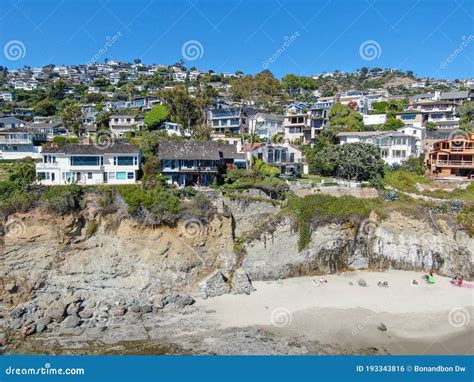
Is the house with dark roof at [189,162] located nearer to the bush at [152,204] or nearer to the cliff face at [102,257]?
the bush at [152,204]

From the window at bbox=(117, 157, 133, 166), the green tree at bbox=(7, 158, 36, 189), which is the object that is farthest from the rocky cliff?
the window at bbox=(117, 157, 133, 166)

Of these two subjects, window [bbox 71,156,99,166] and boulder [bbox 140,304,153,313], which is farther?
window [bbox 71,156,99,166]

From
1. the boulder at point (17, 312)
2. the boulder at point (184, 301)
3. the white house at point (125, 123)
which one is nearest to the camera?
the boulder at point (17, 312)

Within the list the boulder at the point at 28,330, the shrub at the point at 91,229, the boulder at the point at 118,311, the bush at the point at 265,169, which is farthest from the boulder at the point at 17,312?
the bush at the point at 265,169

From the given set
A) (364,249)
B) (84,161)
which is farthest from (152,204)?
(364,249)

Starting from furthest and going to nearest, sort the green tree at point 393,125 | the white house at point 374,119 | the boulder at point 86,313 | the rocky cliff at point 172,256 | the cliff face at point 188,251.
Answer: the white house at point 374,119 → the green tree at point 393,125 → the cliff face at point 188,251 → the rocky cliff at point 172,256 → the boulder at point 86,313

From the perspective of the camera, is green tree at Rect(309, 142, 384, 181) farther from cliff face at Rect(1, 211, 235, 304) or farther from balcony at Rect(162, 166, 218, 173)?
cliff face at Rect(1, 211, 235, 304)

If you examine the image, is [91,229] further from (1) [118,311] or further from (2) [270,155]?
(2) [270,155]
